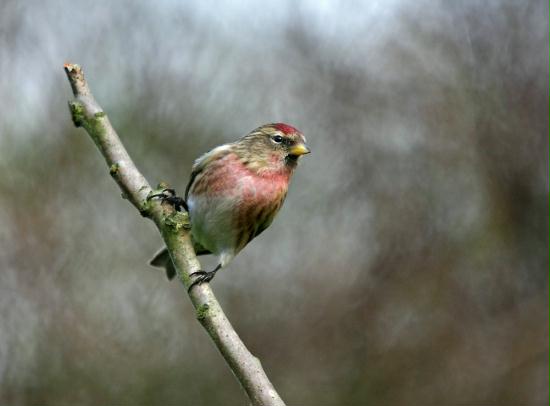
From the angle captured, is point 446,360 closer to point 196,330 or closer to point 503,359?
point 503,359

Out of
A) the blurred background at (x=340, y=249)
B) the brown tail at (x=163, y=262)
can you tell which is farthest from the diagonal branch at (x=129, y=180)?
the blurred background at (x=340, y=249)

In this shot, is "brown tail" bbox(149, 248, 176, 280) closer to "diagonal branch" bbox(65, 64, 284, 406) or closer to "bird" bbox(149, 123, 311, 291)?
"bird" bbox(149, 123, 311, 291)

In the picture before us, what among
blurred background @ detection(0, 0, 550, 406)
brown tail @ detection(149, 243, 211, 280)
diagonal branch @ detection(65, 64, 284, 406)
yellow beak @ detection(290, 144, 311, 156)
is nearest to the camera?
diagonal branch @ detection(65, 64, 284, 406)

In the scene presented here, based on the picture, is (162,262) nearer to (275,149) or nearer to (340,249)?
(275,149)

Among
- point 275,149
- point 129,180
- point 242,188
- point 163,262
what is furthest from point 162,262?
point 129,180

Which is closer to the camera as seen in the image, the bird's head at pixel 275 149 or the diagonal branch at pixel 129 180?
the diagonal branch at pixel 129 180

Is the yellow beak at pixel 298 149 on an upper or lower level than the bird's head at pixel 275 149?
lower

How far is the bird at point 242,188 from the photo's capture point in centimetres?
422

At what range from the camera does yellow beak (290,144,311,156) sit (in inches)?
165

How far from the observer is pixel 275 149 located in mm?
4293

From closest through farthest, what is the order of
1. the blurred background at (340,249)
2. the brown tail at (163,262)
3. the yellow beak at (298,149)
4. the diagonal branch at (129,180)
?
the diagonal branch at (129,180)
the yellow beak at (298,149)
the brown tail at (163,262)
the blurred background at (340,249)

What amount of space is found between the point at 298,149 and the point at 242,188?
1.32 ft

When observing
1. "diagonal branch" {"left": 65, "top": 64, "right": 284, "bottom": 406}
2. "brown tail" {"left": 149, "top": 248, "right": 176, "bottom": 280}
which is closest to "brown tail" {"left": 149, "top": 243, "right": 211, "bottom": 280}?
"brown tail" {"left": 149, "top": 248, "right": 176, "bottom": 280}

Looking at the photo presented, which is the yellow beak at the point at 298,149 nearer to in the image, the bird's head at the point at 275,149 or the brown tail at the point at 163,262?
the bird's head at the point at 275,149
